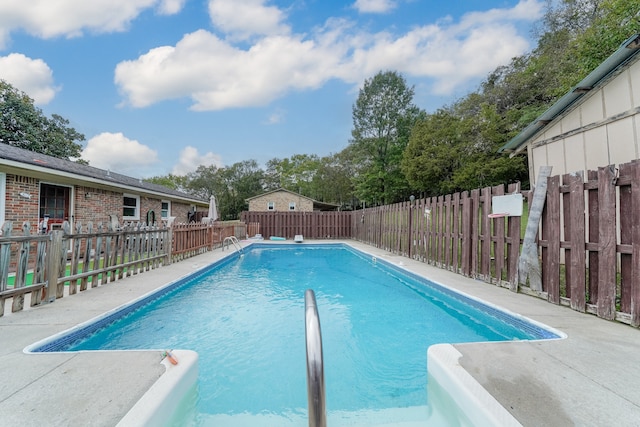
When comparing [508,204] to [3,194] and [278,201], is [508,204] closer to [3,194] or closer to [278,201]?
[3,194]

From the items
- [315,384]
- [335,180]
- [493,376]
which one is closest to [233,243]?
[493,376]

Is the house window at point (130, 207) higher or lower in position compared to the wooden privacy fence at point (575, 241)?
higher

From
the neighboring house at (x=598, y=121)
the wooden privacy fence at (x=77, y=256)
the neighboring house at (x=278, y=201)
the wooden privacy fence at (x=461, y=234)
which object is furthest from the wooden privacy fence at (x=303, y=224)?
the neighboring house at (x=598, y=121)

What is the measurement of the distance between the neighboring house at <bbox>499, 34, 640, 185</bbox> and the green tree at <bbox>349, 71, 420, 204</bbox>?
20307 mm

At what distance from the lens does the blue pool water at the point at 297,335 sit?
2545mm

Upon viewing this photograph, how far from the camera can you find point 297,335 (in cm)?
383

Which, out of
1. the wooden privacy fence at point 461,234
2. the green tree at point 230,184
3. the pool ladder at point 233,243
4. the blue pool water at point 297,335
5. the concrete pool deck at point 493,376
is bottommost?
the blue pool water at point 297,335

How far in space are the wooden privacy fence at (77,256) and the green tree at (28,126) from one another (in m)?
19.4

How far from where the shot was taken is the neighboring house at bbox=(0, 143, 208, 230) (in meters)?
6.83

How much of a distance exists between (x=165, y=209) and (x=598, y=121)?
15.6m

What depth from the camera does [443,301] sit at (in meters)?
4.99

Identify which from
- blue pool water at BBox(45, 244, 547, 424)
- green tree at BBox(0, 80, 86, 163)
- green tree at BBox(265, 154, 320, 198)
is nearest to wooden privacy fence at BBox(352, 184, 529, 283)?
blue pool water at BBox(45, 244, 547, 424)

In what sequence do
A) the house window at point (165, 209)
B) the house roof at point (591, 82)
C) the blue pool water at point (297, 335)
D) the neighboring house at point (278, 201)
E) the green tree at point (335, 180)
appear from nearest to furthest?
the blue pool water at point (297, 335)
the house roof at point (591, 82)
the house window at point (165, 209)
the neighboring house at point (278, 201)
the green tree at point (335, 180)

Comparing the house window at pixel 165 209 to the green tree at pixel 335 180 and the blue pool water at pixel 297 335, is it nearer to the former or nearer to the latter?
the blue pool water at pixel 297 335
